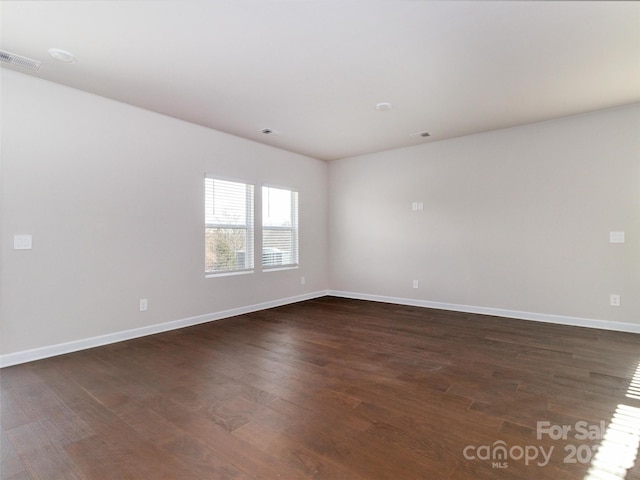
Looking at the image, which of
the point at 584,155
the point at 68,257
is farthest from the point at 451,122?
the point at 68,257

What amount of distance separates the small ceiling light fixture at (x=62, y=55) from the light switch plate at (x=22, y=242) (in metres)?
1.62

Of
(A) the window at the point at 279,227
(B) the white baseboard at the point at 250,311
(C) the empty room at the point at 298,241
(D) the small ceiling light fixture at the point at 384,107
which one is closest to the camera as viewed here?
(C) the empty room at the point at 298,241

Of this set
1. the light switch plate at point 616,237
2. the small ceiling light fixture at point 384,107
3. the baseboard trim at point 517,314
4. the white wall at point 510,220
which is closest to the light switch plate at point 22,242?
the small ceiling light fixture at point 384,107

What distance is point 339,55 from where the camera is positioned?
272 cm

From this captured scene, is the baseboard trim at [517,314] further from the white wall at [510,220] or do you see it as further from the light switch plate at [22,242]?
the light switch plate at [22,242]

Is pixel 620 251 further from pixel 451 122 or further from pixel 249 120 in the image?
pixel 249 120

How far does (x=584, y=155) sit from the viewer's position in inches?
161

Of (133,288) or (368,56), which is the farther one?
(133,288)

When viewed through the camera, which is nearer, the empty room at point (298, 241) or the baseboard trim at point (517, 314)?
the empty room at point (298, 241)

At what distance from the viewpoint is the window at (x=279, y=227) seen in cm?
535

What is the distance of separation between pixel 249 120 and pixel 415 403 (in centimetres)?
365

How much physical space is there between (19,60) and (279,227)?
3631 millimetres

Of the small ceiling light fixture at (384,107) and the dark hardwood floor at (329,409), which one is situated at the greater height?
the small ceiling light fixture at (384,107)

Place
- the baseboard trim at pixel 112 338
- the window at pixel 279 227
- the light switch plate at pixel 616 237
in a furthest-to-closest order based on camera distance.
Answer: the window at pixel 279 227 → the light switch plate at pixel 616 237 → the baseboard trim at pixel 112 338
